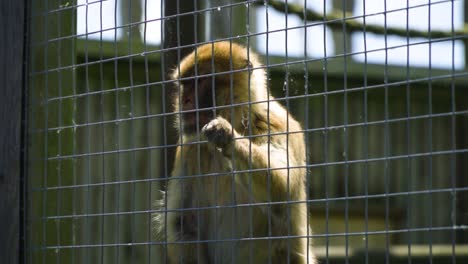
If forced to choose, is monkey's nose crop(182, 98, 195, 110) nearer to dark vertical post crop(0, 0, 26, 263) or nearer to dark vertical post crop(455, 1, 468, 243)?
dark vertical post crop(0, 0, 26, 263)

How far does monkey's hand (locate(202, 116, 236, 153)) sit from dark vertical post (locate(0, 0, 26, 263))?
1016 millimetres

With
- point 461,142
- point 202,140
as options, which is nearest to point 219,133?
point 202,140

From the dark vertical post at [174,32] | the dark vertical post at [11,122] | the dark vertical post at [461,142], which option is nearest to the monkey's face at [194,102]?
the dark vertical post at [174,32]

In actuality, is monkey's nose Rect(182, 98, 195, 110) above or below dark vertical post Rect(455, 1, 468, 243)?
below

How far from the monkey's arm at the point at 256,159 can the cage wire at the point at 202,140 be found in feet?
0.64

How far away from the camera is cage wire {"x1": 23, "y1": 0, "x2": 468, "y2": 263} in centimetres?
347

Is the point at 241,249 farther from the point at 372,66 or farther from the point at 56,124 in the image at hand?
the point at 372,66

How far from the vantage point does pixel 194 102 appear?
4.80 metres

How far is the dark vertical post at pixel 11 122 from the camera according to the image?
14.9ft

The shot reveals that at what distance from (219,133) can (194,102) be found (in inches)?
24.8

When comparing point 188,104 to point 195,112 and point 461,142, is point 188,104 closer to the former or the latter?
point 195,112

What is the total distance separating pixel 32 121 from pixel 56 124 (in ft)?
0.39

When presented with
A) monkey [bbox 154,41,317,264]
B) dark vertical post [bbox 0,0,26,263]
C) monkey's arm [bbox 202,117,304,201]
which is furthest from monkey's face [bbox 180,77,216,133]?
dark vertical post [bbox 0,0,26,263]

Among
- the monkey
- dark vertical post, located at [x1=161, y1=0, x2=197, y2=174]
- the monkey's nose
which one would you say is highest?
dark vertical post, located at [x1=161, y1=0, x2=197, y2=174]
